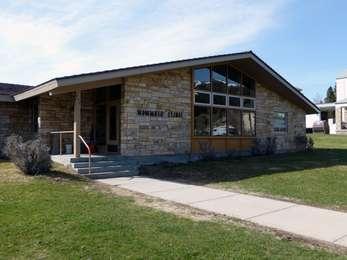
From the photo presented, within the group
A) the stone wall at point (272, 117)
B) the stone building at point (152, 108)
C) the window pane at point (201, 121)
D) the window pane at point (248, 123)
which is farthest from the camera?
the stone wall at point (272, 117)

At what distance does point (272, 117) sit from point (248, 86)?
2.65 metres

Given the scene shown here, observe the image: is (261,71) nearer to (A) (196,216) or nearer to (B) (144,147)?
(B) (144,147)

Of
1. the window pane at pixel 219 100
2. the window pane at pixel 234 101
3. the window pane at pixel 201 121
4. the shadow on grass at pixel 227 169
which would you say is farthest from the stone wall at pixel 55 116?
the window pane at pixel 234 101

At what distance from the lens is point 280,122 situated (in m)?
A: 23.5

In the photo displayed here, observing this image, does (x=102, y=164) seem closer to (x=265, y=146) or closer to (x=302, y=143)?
(x=265, y=146)

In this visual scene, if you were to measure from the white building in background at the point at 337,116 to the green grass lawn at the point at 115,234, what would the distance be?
34239 millimetres

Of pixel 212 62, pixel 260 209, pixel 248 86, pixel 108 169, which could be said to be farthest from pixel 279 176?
pixel 248 86

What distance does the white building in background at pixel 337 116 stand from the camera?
38.8 metres

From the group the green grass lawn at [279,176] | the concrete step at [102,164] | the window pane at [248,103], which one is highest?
the window pane at [248,103]

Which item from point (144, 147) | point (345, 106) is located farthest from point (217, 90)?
point (345, 106)

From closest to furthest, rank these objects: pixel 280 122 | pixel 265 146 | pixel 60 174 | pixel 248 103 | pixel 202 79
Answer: pixel 60 174
pixel 202 79
pixel 248 103
pixel 265 146
pixel 280 122

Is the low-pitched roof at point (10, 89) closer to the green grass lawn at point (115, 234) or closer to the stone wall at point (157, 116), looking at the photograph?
the stone wall at point (157, 116)

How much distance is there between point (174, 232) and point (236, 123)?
14.3 meters

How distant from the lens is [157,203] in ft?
29.4
